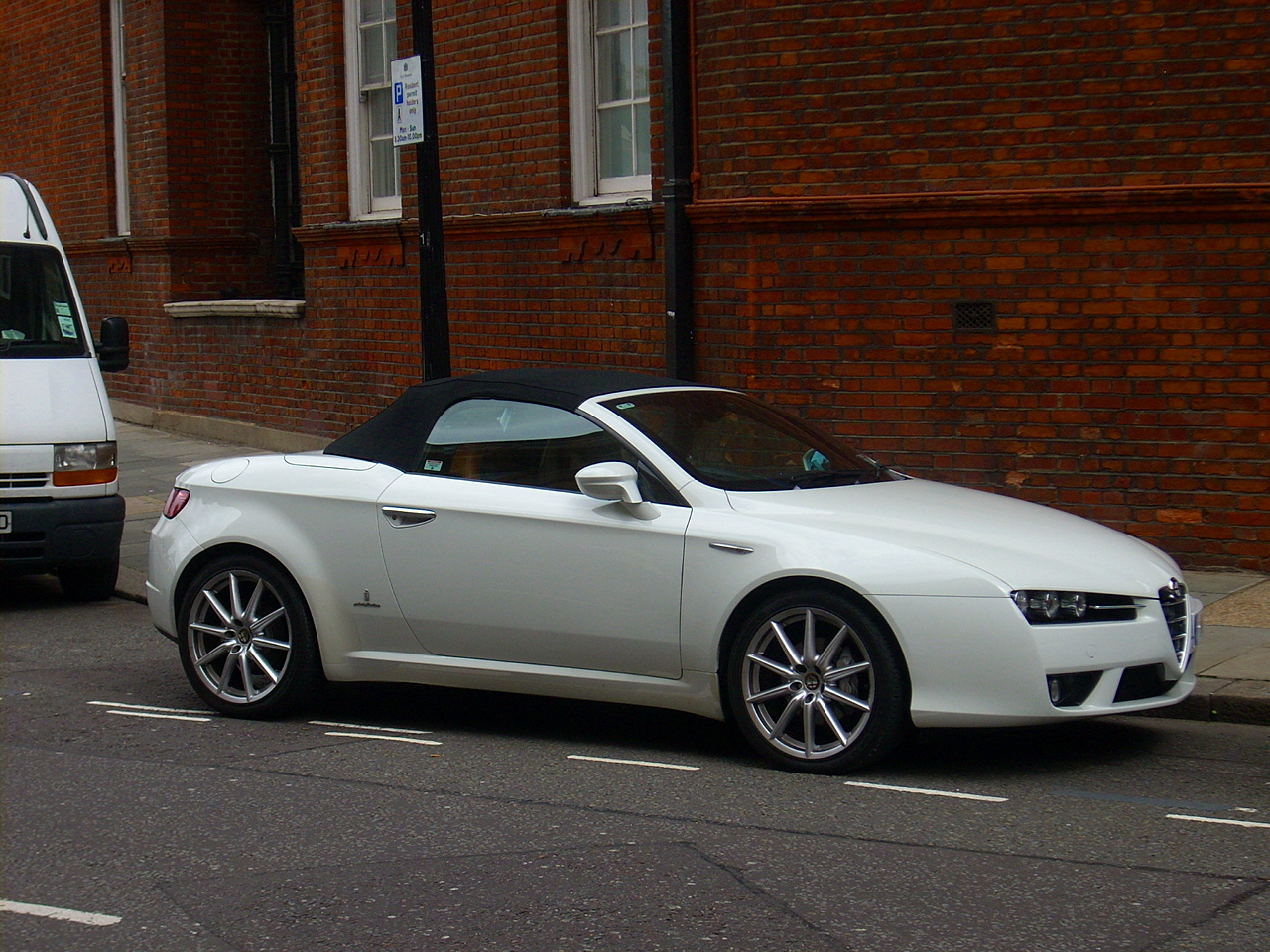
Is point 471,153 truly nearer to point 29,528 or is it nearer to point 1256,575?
point 29,528

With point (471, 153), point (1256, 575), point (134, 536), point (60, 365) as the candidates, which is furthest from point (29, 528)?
point (1256, 575)

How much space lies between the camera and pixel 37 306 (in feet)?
33.2

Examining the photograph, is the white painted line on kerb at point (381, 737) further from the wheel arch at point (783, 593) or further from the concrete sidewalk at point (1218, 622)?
the concrete sidewalk at point (1218, 622)

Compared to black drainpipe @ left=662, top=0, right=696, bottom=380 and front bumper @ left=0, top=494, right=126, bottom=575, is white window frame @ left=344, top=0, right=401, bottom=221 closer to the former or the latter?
black drainpipe @ left=662, top=0, right=696, bottom=380

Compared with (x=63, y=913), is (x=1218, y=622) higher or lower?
lower

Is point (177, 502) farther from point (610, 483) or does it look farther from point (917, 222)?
point (917, 222)

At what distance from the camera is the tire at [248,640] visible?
6.73m

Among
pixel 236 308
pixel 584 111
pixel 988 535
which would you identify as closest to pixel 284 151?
pixel 236 308

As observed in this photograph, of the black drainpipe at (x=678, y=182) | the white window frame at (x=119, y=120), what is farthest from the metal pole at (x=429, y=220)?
the white window frame at (x=119, y=120)

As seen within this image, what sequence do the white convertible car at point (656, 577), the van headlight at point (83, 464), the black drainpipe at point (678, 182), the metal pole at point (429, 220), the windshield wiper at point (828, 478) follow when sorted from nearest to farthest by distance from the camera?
the white convertible car at point (656, 577) → the windshield wiper at point (828, 478) → the van headlight at point (83, 464) → the metal pole at point (429, 220) → the black drainpipe at point (678, 182)

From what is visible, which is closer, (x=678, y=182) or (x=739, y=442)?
(x=739, y=442)

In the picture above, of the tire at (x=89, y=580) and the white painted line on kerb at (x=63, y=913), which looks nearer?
the white painted line on kerb at (x=63, y=913)

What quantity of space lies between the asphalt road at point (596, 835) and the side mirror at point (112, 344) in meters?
3.78

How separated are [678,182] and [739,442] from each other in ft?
15.6
